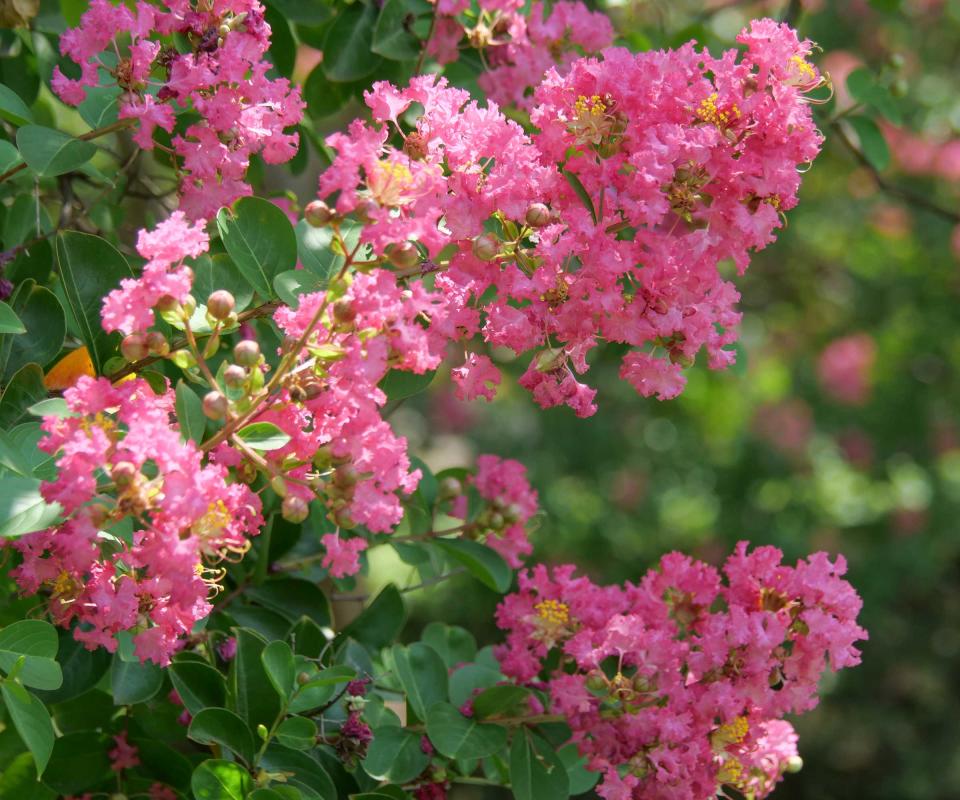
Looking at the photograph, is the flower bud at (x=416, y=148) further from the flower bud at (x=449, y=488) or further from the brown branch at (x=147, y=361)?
the flower bud at (x=449, y=488)

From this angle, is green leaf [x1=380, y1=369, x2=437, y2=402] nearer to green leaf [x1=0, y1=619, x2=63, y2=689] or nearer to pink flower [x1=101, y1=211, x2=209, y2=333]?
pink flower [x1=101, y1=211, x2=209, y2=333]

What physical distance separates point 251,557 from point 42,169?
22.5 inches

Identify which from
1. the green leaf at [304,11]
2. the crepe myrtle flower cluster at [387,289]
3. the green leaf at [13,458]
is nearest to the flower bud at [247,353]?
the crepe myrtle flower cluster at [387,289]

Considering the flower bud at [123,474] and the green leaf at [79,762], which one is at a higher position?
the flower bud at [123,474]

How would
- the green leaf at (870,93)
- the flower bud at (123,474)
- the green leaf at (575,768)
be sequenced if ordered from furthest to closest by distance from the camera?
the green leaf at (870,93) < the green leaf at (575,768) < the flower bud at (123,474)

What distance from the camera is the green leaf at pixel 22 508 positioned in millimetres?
997

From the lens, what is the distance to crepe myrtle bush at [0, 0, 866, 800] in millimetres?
1058

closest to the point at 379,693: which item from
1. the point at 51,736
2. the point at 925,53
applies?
the point at 51,736

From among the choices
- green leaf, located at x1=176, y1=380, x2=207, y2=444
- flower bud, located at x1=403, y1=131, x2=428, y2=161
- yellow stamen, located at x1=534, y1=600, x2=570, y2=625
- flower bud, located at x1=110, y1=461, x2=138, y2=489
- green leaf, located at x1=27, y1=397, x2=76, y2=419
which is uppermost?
flower bud, located at x1=403, y1=131, x2=428, y2=161

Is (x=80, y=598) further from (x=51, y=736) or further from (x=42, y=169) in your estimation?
(x=42, y=169)

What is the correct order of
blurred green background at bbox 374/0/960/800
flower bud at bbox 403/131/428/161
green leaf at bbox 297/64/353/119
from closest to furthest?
flower bud at bbox 403/131/428/161, green leaf at bbox 297/64/353/119, blurred green background at bbox 374/0/960/800

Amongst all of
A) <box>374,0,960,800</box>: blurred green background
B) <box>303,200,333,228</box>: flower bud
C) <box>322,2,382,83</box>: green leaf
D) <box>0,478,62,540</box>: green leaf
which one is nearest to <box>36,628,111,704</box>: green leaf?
<box>0,478,62,540</box>: green leaf

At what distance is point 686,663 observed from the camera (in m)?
1.33

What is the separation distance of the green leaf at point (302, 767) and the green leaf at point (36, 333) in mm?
497
